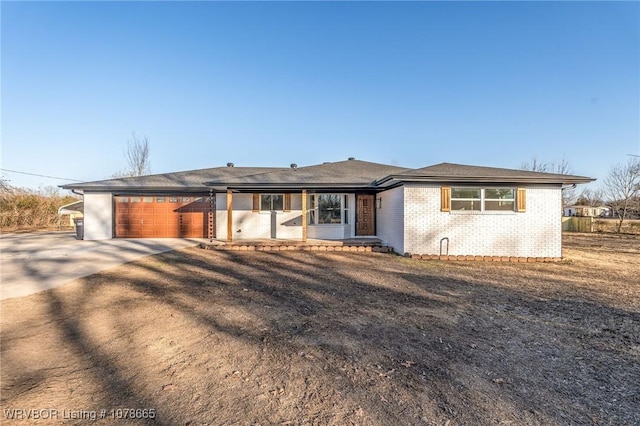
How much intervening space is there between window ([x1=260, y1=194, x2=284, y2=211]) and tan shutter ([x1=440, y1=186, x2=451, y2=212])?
724 centimetres

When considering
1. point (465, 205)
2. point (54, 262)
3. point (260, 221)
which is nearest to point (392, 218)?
point (465, 205)

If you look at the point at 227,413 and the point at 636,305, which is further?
the point at 636,305

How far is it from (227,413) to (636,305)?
7.08 meters

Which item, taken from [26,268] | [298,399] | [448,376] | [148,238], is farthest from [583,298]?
[148,238]

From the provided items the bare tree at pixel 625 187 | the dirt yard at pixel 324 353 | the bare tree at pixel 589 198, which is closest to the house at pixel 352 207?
the dirt yard at pixel 324 353

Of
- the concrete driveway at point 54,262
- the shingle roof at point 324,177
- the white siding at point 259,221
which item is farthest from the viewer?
the white siding at point 259,221

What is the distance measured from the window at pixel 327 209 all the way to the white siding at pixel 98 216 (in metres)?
10.1

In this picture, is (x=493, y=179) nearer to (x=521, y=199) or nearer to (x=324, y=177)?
(x=521, y=199)

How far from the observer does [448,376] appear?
2908mm

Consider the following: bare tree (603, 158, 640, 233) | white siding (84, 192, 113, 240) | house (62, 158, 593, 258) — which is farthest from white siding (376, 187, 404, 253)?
bare tree (603, 158, 640, 233)

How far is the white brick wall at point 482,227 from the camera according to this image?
34.4ft

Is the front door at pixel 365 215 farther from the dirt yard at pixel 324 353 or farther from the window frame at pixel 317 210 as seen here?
the dirt yard at pixel 324 353

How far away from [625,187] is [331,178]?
29.8m

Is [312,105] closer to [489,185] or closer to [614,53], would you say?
[489,185]
